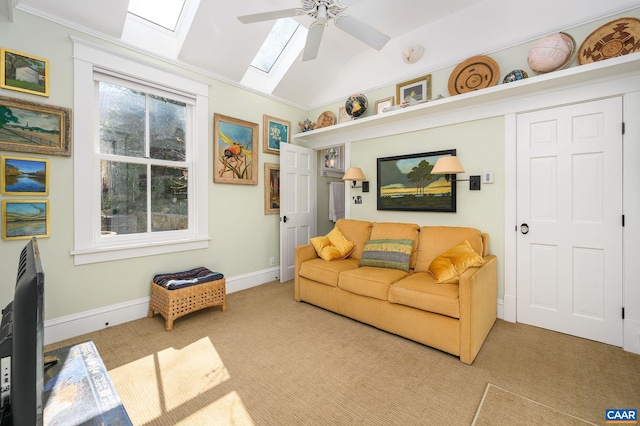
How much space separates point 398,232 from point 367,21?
8.41 ft

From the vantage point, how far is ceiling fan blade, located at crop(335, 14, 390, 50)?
222 cm

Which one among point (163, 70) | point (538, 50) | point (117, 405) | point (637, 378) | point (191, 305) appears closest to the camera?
point (117, 405)

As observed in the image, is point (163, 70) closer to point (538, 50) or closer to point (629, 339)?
point (538, 50)

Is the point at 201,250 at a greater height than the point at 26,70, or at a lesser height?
lesser

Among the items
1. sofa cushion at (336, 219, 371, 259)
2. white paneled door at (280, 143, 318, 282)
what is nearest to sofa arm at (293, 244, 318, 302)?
sofa cushion at (336, 219, 371, 259)

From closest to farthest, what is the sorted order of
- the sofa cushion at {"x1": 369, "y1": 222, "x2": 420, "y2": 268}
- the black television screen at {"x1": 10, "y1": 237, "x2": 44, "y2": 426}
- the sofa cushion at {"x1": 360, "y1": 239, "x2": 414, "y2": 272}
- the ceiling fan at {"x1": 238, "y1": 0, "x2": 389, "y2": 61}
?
the black television screen at {"x1": 10, "y1": 237, "x2": 44, "y2": 426} < the ceiling fan at {"x1": 238, "y1": 0, "x2": 389, "y2": 61} < the sofa cushion at {"x1": 360, "y1": 239, "x2": 414, "y2": 272} < the sofa cushion at {"x1": 369, "y1": 222, "x2": 420, "y2": 268}

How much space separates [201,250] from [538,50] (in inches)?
159

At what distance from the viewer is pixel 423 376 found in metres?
1.98

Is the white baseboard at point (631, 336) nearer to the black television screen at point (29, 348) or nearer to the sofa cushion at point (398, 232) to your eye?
the sofa cushion at point (398, 232)

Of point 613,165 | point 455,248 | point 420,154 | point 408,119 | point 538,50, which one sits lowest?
point 455,248

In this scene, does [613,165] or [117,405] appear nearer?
[117,405]

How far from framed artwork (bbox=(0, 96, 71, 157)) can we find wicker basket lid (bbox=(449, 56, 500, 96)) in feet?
A: 12.5

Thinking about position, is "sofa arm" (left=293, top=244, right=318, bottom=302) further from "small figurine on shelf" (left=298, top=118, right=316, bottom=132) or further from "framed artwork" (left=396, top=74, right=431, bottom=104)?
"framed artwork" (left=396, top=74, right=431, bottom=104)

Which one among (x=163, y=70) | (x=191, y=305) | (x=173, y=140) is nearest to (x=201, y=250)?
(x=191, y=305)
